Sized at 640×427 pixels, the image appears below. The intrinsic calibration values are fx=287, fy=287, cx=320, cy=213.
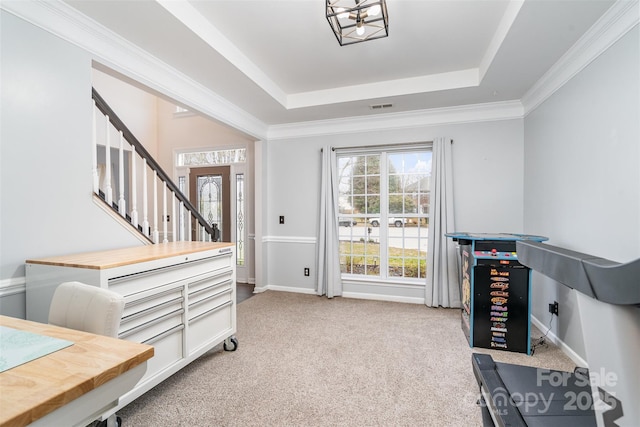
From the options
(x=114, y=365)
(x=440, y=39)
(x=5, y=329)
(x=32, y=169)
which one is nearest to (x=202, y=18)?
(x=32, y=169)

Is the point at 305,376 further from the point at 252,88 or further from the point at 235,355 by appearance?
the point at 252,88

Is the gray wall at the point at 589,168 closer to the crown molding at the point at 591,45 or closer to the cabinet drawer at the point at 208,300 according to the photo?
the crown molding at the point at 591,45

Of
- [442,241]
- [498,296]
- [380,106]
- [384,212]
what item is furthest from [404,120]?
[498,296]

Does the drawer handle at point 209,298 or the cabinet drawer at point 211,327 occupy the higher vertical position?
the drawer handle at point 209,298

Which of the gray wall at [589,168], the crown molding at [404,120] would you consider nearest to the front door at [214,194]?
the crown molding at [404,120]

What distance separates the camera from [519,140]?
11.8 ft

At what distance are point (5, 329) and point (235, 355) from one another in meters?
1.72

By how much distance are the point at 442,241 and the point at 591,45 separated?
230 cm

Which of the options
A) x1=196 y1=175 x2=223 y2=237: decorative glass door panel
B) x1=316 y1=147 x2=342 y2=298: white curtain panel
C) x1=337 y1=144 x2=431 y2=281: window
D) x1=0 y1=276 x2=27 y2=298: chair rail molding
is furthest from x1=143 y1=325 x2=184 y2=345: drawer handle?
x1=196 y1=175 x2=223 y2=237: decorative glass door panel

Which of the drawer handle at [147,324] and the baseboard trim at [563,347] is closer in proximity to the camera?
the drawer handle at [147,324]

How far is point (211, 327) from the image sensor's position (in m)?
2.33

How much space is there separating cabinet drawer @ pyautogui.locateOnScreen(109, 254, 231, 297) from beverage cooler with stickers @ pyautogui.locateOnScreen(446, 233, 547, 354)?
2246 mm

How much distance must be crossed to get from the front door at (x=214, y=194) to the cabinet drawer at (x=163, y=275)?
2.73 metres

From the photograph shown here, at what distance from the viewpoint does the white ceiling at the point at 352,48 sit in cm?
204
